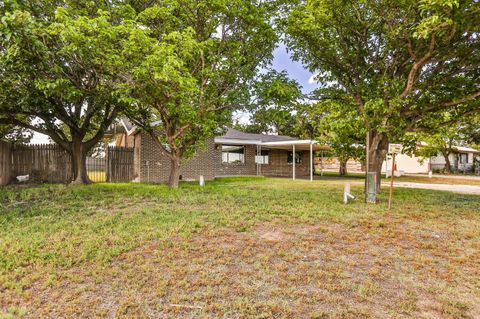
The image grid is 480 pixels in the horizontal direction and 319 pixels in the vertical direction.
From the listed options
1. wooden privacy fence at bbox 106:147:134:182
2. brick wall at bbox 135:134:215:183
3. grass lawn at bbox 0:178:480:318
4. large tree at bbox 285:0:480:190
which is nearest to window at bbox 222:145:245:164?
brick wall at bbox 135:134:215:183

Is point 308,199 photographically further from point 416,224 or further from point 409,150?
point 409,150

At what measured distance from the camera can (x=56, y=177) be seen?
13406mm

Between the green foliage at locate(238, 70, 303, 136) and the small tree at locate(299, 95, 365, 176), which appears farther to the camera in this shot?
the small tree at locate(299, 95, 365, 176)

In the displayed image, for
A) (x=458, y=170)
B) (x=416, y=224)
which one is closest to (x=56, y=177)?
(x=416, y=224)

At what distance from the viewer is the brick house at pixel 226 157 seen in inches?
589

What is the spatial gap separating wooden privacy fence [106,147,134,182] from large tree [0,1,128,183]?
1.54m

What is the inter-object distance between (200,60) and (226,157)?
36.6ft

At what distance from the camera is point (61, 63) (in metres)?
8.85

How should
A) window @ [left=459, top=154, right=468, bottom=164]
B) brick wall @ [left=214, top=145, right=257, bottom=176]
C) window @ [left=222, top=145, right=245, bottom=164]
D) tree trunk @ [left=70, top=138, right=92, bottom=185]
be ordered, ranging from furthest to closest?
window @ [left=459, top=154, right=468, bottom=164] → window @ [left=222, top=145, right=245, bottom=164] → brick wall @ [left=214, top=145, right=257, bottom=176] → tree trunk @ [left=70, top=138, right=92, bottom=185]

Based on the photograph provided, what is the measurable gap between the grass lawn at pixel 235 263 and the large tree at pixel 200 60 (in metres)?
3.49

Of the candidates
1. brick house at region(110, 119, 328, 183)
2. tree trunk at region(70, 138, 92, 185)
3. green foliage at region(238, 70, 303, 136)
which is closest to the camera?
green foliage at region(238, 70, 303, 136)

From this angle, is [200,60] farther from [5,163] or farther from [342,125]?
[5,163]

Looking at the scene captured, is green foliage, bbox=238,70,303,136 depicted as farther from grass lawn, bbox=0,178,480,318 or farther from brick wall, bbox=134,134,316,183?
brick wall, bbox=134,134,316,183

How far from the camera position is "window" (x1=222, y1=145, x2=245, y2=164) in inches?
808
